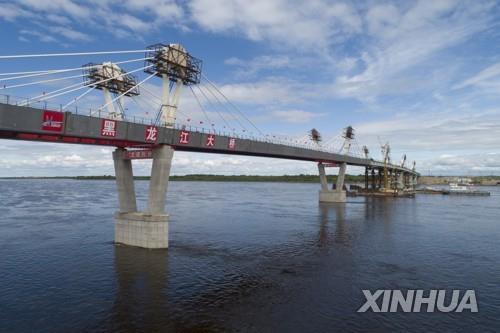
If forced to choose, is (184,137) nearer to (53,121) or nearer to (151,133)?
(151,133)

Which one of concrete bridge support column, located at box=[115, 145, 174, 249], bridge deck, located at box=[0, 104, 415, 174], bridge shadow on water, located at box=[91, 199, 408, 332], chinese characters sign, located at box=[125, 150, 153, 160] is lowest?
bridge shadow on water, located at box=[91, 199, 408, 332]

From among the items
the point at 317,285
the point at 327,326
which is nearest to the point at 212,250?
the point at 317,285

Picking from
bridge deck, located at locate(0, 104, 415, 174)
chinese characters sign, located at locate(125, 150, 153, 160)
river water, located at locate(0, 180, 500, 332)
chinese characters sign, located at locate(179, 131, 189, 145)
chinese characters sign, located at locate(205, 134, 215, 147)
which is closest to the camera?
river water, located at locate(0, 180, 500, 332)

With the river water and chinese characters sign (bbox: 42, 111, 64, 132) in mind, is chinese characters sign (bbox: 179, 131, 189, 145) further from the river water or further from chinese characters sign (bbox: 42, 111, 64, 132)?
chinese characters sign (bbox: 42, 111, 64, 132)

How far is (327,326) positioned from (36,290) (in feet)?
72.9

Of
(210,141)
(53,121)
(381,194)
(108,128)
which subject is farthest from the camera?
(381,194)

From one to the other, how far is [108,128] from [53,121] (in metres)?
5.15

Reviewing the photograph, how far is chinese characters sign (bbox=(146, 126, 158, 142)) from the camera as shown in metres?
36.2

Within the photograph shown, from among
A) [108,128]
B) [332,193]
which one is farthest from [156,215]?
[332,193]

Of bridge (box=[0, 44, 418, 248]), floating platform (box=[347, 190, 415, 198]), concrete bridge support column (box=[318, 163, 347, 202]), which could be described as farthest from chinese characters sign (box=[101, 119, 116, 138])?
floating platform (box=[347, 190, 415, 198])

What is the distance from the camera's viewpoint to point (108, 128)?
1272 inches

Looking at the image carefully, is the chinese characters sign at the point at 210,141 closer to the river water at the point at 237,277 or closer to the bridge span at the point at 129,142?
the bridge span at the point at 129,142

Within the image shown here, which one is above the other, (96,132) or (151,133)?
(151,133)

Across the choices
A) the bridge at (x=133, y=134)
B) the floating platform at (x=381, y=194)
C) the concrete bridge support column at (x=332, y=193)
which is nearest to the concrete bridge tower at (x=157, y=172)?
the bridge at (x=133, y=134)
